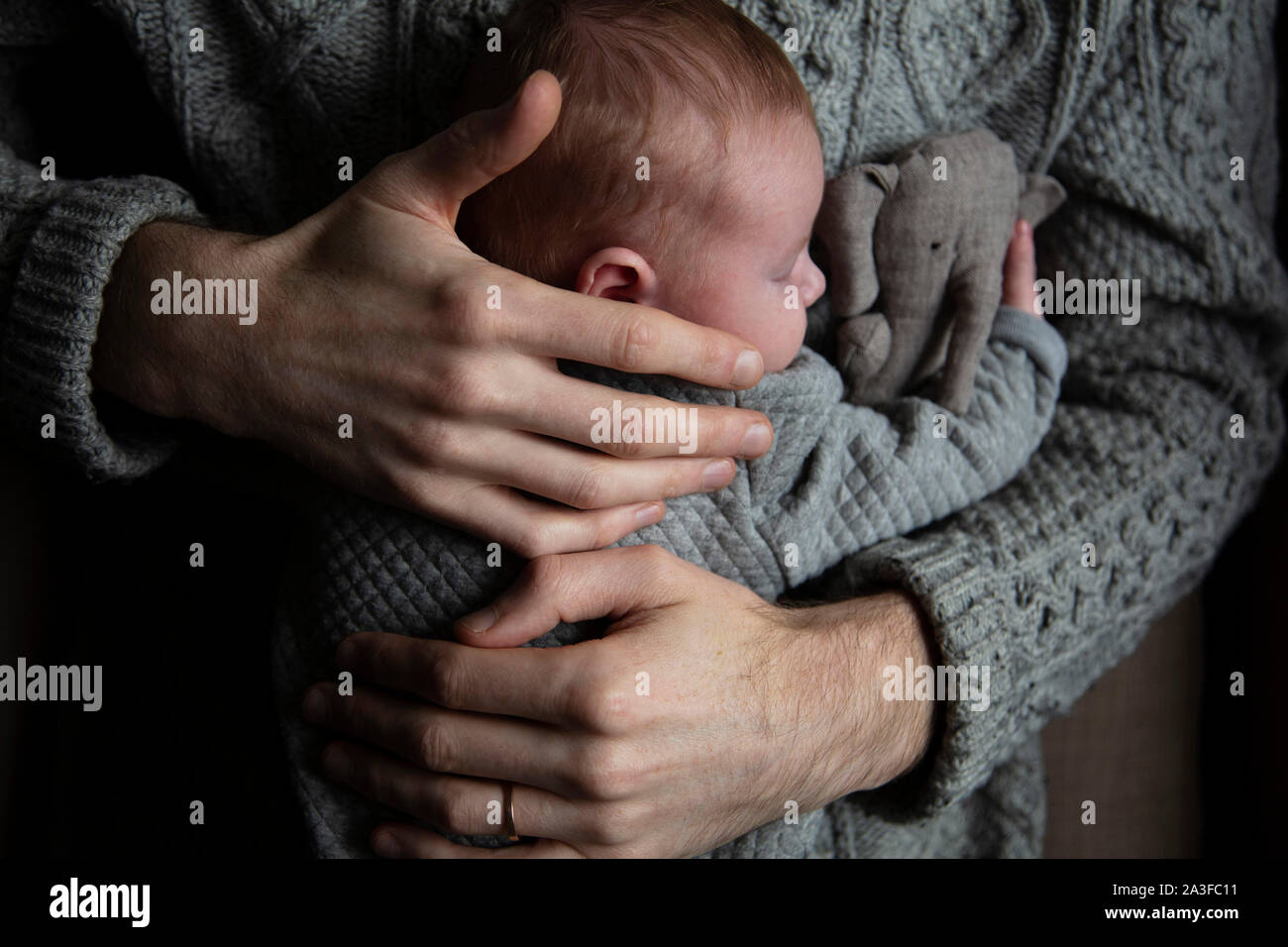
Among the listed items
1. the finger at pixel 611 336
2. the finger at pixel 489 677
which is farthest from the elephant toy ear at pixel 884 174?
the finger at pixel 489 677

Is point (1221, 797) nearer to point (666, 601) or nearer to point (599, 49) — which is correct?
point (666, 601)

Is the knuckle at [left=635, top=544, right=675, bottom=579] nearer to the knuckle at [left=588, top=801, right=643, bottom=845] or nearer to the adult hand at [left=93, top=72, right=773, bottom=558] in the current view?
the adult hand at [left=93, top=72, right=773, bottom=558]

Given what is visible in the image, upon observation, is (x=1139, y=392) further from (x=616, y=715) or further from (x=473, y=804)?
(x=473, y=804)

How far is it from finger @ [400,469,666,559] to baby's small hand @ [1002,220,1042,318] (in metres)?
0.60

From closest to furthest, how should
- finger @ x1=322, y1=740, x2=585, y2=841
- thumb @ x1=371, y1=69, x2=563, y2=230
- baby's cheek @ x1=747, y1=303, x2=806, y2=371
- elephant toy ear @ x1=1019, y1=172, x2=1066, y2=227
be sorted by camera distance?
thumb @ x1=371, y1=69, x2=563, y2=230
finger @ x1=322, y1=740, x2=585, y2=841
baby's cheek @ x1=747, y1=303, x2=806, y2=371
elephant toy ear @ x1=1019, y1=172, x2=1066, y2=227

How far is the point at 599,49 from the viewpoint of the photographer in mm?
841

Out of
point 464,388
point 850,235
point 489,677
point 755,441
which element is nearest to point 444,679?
point 489,677

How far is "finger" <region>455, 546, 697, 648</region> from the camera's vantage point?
81 cm

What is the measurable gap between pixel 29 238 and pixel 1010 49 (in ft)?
3.47

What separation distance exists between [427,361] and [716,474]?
288 mm

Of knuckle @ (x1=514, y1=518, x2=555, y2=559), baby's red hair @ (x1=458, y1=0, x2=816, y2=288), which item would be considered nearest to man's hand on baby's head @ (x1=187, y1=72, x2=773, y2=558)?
knuckle @ (x1=514, y1=518, x2=555, y2=559)

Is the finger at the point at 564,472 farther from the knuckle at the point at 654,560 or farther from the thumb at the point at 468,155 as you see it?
the thumb at the point at 468,155

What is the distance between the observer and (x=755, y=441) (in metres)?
0.88

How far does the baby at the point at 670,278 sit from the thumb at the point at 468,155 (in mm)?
106
